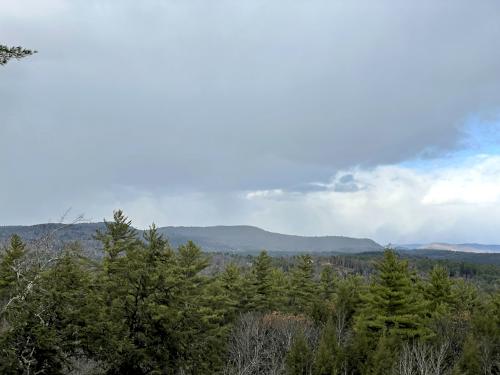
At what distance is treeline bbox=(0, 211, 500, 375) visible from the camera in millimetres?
16688

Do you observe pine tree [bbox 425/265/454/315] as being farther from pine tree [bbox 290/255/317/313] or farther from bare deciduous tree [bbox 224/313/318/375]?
pine tree [bbox 290/255/317/313]

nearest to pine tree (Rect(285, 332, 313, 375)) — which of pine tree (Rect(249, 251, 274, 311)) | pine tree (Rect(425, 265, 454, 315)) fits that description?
pine tree (Rect(425, 265, 454, 315))

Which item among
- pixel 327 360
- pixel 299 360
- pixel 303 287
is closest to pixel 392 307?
pixel 327 360

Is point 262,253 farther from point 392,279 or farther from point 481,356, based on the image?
point 481,356

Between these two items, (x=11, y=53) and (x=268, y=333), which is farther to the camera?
(x=268, y=333)

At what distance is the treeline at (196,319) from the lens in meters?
16.7

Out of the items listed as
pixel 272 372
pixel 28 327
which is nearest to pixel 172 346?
pixel 28 327

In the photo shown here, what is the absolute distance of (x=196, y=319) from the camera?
20.3 metres

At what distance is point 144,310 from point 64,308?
2.89 metres

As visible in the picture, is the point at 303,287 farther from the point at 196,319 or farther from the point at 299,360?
the point at 196,319

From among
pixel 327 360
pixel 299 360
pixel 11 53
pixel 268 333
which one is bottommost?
pixel 268 333

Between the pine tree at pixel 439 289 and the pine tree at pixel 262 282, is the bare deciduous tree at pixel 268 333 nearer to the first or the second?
the pine tree at pixel 262 282

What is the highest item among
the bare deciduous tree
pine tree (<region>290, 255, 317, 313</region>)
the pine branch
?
the pine branch

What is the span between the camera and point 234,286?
46.8 metres
